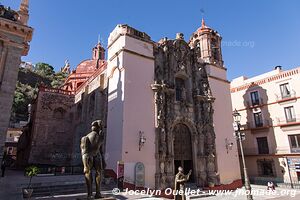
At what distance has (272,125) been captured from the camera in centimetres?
2194

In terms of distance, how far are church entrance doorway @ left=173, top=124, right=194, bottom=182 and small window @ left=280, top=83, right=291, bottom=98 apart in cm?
1196

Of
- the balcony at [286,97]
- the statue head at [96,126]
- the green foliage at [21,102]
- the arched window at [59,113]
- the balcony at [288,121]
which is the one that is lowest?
the statue head at [96,126]

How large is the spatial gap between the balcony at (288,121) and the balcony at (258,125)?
112 centimetres

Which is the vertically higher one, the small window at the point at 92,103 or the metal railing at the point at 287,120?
the small window at the point at 92,103

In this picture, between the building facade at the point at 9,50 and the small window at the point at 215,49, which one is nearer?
the building facade at the point at 9,50

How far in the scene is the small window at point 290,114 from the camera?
20617 millimetres

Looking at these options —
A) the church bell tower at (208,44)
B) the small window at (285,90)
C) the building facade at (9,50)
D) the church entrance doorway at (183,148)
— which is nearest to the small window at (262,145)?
the small window at (285,90)

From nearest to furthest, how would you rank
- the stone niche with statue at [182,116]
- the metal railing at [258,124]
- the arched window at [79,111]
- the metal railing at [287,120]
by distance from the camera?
the stone niche with statue at [182,116] < the metal railing at [287,120] < the arched window at [79,111] < the metal railing at [258,124]

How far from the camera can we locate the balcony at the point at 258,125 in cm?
2239

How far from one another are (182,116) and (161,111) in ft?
7.37

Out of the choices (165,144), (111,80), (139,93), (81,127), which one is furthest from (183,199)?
(81,127)

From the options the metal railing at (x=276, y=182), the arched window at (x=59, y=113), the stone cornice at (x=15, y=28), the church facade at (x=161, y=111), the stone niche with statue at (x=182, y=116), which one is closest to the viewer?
the stone cornice at (x=15, y=28)

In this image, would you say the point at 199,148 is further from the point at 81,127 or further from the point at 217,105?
the point at 81,127

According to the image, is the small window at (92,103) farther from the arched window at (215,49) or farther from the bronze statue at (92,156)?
the bronze statue at (92,156)
